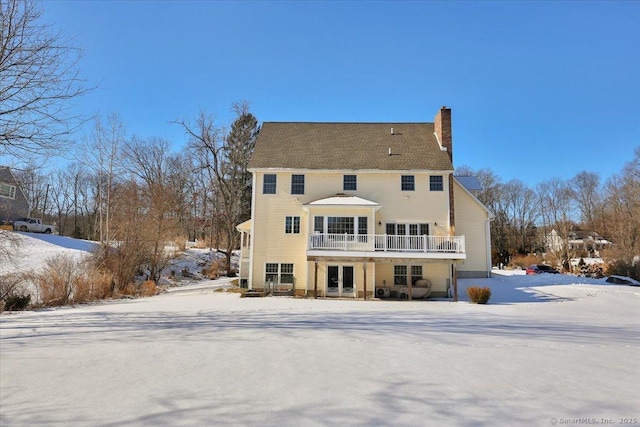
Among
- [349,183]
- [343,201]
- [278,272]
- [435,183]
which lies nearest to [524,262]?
[435,183]

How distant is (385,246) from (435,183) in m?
5.48

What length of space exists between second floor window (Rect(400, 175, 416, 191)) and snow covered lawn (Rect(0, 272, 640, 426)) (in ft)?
43.2

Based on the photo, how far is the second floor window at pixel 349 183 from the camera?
23469 millimetres

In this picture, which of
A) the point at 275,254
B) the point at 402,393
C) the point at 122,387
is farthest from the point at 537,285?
the point at 122,387

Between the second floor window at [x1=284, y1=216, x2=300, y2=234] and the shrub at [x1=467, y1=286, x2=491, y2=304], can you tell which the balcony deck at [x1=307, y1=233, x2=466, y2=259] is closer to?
the second floor window at [x1=284, y1=216, x2=300, y2=234]

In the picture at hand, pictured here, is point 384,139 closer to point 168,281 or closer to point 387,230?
point 387,230

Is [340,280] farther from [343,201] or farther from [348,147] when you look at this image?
[348,147]

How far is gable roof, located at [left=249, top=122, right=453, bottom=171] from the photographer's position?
77.2 ft

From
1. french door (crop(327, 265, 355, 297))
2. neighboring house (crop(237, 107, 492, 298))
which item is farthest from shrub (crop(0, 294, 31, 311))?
french door (crop(327, 265, 355, 297))

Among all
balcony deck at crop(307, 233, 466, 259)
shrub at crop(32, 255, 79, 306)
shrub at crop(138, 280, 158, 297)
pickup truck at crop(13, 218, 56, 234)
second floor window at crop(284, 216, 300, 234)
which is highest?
pickup truck at crop(13, 218, 56, 234)

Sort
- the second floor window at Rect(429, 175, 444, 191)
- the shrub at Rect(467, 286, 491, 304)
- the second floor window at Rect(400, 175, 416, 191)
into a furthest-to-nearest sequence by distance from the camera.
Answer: the second floor window at Rect(400, 175, 416, 191) < the second floor window at Rect(429, 175, 444, 191) < the shrub at Rect(467, 286, 491, 304)

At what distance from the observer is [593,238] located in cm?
6091

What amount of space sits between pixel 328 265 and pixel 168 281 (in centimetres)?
1407

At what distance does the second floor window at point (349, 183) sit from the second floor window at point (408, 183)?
2.76m
